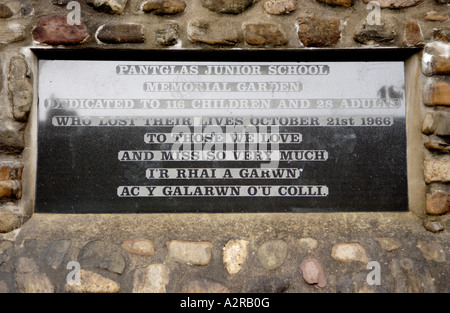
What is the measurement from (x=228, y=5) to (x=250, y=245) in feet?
4.64

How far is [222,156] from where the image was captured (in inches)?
80.4

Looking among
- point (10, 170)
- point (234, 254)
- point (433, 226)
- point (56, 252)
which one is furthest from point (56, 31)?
point (433, 226)

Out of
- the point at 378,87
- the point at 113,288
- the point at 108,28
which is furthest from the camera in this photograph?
the point at 378,87

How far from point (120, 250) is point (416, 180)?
1.81m

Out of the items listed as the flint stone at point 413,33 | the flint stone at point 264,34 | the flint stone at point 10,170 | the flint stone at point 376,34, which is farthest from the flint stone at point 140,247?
the flint stone at point 413,33

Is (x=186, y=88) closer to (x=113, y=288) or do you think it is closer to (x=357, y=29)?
(x=357, y=29)

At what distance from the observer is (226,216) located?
2.01 meters

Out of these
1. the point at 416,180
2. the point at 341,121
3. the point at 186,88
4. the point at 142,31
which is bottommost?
the point at 416,180

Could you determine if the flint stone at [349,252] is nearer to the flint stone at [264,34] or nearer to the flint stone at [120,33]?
the flint stone at [264,34]

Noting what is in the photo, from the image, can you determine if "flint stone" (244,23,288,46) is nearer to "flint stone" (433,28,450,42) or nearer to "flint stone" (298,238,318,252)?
"flint stone" (433,28,450,42)

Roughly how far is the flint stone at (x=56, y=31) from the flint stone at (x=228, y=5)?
0.76 meters

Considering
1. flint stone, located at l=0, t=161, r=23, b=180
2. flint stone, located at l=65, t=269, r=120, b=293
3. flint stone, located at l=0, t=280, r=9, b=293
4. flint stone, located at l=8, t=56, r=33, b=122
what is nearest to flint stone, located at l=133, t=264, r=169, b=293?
flint stone, located at l=65, t=269, r=120, b=293

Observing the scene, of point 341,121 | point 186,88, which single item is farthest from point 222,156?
point 341,121

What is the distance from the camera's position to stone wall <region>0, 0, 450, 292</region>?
1.83m
